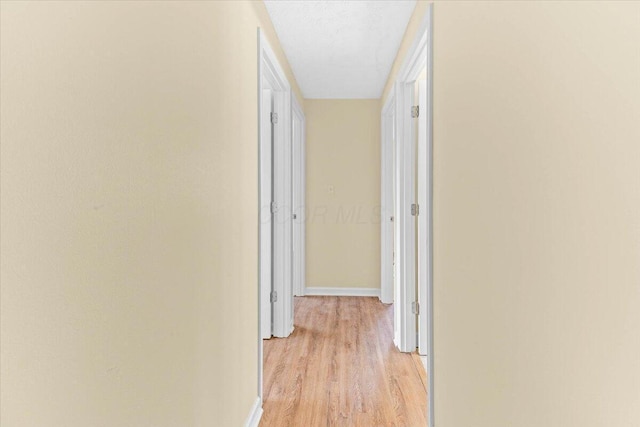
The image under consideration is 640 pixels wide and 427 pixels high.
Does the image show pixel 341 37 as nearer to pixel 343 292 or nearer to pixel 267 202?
pixel 267 202

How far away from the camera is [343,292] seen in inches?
215

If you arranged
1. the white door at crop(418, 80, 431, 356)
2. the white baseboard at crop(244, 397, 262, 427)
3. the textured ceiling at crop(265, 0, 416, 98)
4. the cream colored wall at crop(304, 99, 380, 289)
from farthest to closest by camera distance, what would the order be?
the cream colored wall at crop(304, 99, 380, 289)
the white door at crop(418, 80, 431, 356)
the textured ceiling at crop(265, 0, 416, 98)
the white baseboard at crop(244, 397, 262, 427)

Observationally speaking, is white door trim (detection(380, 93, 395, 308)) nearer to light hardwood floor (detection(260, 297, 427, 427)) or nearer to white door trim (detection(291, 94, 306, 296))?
light hardwood floor (detection(260, 297, 427, 427))

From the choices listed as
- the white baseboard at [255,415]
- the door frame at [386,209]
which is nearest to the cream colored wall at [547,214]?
the white baseboard at [255,415]

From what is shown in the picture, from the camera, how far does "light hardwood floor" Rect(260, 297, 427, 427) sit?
→ 232cm

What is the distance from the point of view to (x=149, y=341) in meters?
1.05

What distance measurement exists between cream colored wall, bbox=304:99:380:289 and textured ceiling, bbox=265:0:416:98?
0.75 metres

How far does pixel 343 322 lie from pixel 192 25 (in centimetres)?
337

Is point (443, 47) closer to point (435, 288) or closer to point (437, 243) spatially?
point (437, 243)

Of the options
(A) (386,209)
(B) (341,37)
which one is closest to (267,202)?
(B) (341,37)

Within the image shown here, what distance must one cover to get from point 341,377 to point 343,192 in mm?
2938

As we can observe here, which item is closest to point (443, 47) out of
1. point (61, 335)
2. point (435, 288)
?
point (435, 288)

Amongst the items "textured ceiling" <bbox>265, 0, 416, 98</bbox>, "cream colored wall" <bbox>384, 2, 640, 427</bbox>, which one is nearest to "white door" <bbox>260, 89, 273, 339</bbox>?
"textured ceiling" <bbox>265, 0, 416, 98</bbox>

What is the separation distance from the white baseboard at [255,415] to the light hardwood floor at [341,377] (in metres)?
0.04
